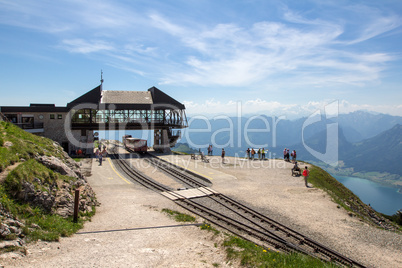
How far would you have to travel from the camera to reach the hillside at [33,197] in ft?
32.6

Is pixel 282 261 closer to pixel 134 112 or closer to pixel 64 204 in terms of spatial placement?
pixel 64 204

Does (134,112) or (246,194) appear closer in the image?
(246,194)

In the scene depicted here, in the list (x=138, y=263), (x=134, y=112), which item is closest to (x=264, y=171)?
(x=138, y=263)

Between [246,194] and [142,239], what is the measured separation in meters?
→ 10.8

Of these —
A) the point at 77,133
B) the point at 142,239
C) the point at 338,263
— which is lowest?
the point at 338,263

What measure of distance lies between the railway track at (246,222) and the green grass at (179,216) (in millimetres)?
959

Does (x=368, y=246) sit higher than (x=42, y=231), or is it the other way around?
(x=42, y=231)

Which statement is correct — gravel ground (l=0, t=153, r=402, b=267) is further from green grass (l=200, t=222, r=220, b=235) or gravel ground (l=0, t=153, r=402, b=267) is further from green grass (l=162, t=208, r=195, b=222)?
green grass (l=162, t=208, r=195, b=222)

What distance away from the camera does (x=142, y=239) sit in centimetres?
1180

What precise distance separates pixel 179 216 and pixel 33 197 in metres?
7.61

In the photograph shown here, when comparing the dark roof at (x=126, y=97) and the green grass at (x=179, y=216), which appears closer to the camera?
the green grass at (x=179, y=216)

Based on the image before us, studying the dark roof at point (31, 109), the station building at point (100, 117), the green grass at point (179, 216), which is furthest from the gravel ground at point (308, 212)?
the dark roof at point (31, 109)

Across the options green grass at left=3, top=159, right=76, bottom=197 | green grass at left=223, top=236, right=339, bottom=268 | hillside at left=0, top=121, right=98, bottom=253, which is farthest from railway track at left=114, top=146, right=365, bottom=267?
green grass at left=3, top=159, right=76, bottom=197

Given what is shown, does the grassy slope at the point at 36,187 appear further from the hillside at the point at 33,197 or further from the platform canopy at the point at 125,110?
the platform canopy at the point at 125,110
